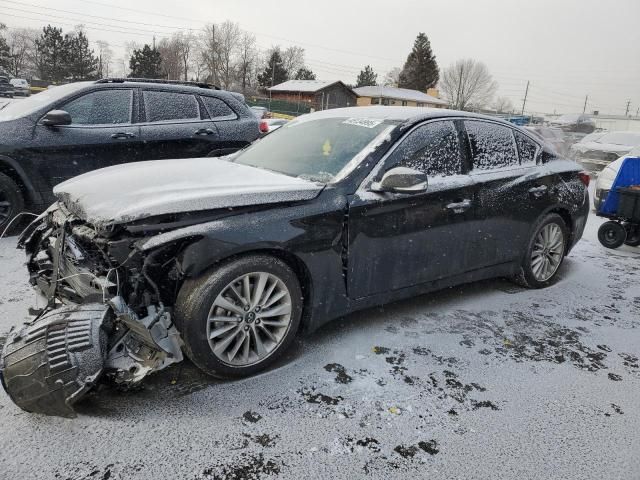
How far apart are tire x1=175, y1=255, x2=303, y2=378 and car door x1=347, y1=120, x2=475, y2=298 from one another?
0.51 metres

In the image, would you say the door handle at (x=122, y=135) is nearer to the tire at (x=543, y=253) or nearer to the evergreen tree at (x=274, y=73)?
the tire at (x=543, y=253)

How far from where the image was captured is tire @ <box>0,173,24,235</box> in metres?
5.12

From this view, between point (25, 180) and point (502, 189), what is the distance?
15.8 feet

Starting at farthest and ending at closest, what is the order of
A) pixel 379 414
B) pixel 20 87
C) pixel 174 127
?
pixel 20 87
pixel 174 127
pixel 379 414

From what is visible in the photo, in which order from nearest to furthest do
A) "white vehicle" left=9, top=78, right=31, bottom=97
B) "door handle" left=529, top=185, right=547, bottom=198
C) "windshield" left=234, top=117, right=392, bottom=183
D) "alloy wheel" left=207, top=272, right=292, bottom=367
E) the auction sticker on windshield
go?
"alloy wheel" left=207, top=272, right=292, bottom=367
"windshield" left=234, top=117, right=392, bottom=183
the auction sticker on windshield
"door handle" left=529, top=185, right=547, bottom=198
"white vehicle" left=9, top=78, right=31, bottom=97

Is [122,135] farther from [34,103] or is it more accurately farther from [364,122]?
[364,122]

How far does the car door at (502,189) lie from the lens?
12.6ft

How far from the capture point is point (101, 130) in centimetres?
551

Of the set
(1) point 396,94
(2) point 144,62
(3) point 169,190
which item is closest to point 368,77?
(1) point 396,94

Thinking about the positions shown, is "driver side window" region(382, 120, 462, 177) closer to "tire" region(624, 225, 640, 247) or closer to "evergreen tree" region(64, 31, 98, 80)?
"tire" region(624, 225, 640, 247)

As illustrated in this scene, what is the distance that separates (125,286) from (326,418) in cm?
124

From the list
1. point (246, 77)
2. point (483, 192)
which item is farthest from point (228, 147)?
point (246, 77)

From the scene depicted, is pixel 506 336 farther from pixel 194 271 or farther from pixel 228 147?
pixel 228 147

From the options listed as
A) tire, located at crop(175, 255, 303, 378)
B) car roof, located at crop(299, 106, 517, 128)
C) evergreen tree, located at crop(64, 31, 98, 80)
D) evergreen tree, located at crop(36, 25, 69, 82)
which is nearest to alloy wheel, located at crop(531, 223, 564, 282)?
car roof, located at crop(299, 106, 517, 128)
